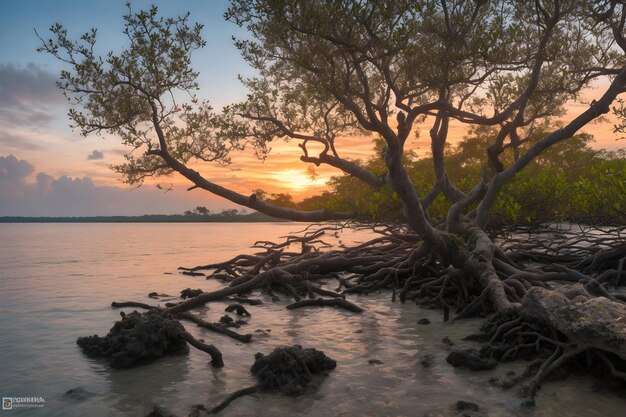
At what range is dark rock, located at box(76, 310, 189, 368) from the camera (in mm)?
7273

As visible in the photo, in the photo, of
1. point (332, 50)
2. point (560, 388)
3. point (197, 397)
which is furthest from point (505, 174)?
point (197, 397)

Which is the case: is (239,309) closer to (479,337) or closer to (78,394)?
(78,394)

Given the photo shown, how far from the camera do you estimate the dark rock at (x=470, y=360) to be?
21.6 ft

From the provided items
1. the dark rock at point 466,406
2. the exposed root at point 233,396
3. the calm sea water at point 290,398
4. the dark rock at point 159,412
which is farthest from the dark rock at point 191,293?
the dark rock at point 466,406

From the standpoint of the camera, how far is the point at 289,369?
625cm

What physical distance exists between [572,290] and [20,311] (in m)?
12.8

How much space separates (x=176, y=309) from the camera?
1072 cm

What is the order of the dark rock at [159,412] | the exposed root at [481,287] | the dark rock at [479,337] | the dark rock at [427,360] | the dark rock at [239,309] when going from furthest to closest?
the dark rock at [239,309] → the dark rock at [479,337] → the dark rock at [427,360] → the exposed root at [481,287] → the dark rock at [159,412]

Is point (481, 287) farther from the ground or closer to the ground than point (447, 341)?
farther from the ground

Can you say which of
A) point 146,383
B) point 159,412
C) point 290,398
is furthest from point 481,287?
point 159,412

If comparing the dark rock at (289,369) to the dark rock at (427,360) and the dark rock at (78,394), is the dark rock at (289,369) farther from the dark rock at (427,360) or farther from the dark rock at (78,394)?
the dark rock at (78,394)

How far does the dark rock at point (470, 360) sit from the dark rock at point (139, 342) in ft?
13.5

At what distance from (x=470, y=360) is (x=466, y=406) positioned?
132cm

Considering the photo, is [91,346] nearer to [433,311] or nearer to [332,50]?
[433,311]
